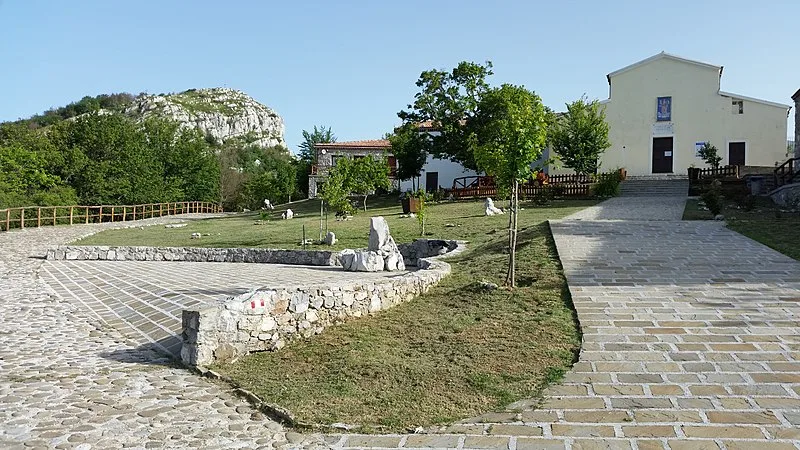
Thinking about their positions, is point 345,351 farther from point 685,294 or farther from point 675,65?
point 675,65

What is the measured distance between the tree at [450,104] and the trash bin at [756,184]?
41.7ft

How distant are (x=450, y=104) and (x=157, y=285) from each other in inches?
871

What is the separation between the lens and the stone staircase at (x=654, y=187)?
1058 inches

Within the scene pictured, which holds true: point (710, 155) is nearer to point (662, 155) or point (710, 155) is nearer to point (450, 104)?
point (662, 155)

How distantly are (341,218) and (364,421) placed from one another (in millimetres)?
20491

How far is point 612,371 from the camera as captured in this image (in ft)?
18.6

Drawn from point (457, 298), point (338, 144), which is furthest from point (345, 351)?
point (338, 144)

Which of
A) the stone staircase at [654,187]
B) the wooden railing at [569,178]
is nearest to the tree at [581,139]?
the wooden railing at [569,178]

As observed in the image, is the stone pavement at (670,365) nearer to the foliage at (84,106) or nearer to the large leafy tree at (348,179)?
the large leafy tree at (348,179)

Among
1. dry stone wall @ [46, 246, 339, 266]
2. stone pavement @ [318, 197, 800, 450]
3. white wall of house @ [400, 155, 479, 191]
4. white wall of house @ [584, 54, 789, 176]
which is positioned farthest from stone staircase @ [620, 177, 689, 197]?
dry stone wall @ [46, 246, 339, 266]

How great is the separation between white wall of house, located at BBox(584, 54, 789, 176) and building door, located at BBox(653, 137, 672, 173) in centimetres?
23

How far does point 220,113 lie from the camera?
113 m

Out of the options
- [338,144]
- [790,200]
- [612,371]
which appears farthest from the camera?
[338,144]

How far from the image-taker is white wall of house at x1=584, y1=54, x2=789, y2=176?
30.2m
